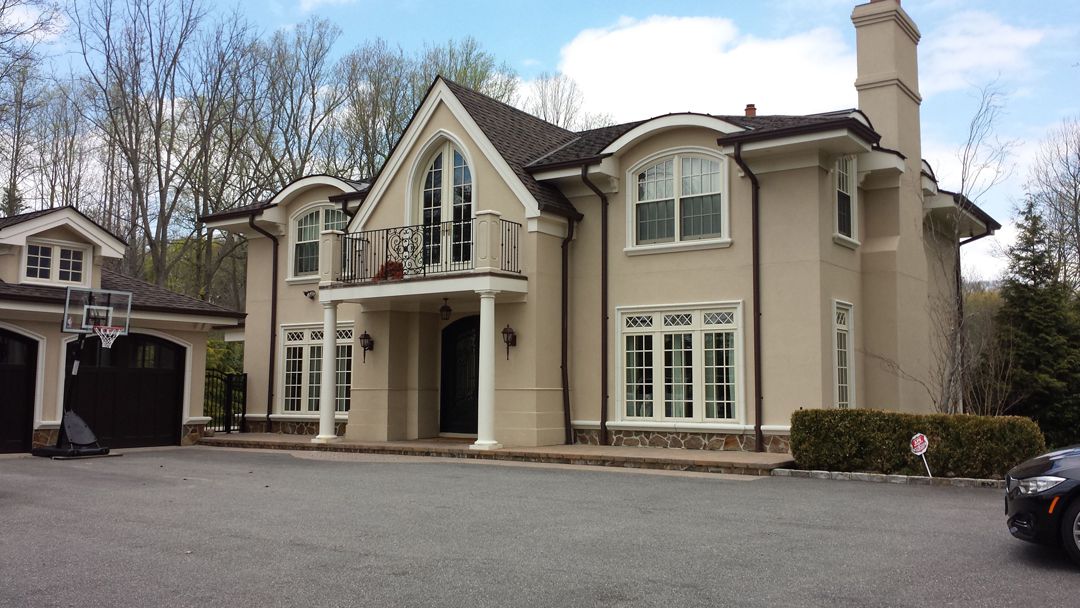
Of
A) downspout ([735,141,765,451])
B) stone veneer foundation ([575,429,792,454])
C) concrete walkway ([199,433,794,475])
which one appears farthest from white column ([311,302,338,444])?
downspout ([735,141,765,451])

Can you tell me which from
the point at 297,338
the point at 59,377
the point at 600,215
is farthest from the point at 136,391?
the point at 600,215

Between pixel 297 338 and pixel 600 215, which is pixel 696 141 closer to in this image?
pixel 600 215

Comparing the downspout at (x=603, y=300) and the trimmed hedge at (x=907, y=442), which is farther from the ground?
the downspout at (x=603, y=300)

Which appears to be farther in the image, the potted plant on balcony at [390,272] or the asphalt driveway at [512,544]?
the potted plant on balcony at [390,272]

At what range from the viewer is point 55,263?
18.3 m

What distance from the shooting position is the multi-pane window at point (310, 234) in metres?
21.4

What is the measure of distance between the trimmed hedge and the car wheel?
223 inches

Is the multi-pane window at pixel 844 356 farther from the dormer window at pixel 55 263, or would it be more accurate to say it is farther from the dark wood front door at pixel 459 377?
the dormer window at pixel 55 263

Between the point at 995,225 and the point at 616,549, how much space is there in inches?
702

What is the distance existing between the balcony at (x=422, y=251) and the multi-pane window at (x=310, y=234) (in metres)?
2.39

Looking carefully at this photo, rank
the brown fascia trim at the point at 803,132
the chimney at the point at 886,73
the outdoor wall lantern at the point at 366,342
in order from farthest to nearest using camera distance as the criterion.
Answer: the outdoor wall lantern at the point at 366,342 < the chimney at the point at 886,73 < the brown fascia trim at the point at 803,132

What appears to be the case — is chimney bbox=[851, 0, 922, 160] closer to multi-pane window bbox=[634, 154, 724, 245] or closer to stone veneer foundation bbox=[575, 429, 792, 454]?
multi-pane window bbox=[634, 154, 724, 245]

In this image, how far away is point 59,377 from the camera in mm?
17531

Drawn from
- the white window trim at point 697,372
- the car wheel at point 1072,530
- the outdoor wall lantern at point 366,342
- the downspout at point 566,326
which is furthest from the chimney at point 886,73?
the car wheel at point 1072,530
